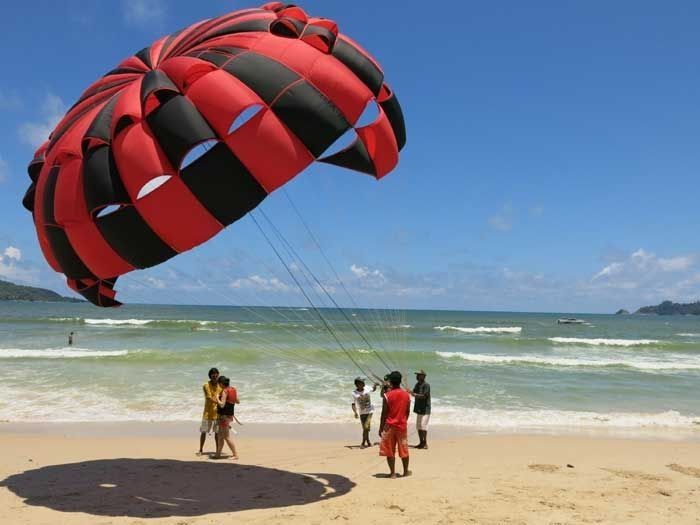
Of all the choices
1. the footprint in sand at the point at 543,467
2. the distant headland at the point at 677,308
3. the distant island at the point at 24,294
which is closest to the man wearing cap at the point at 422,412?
the footprint in sand at the point at 543,467

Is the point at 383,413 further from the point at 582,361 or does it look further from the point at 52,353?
the point at 52,353

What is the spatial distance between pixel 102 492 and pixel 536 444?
627cm

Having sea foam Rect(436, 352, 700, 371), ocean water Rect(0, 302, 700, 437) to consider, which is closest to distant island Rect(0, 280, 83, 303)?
ocean water Rect(0, 302, 700, 437)

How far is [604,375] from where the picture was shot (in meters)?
17.7

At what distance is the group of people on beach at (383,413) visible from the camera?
6.51 metres

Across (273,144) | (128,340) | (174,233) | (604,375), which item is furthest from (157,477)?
(128,340)

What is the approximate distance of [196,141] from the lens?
4.77 m

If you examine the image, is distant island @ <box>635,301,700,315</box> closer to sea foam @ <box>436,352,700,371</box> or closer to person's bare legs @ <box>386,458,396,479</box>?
sea foam @ <box>436,352,700,371</box>

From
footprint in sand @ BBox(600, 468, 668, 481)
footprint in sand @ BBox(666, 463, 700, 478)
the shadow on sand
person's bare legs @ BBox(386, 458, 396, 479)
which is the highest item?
person's bare legs @ BBox(386, 458, 396, 479)

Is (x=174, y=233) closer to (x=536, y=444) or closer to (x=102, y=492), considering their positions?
(x=102, y=492)

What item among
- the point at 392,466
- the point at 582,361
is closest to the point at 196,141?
Answer: the point at 392,466

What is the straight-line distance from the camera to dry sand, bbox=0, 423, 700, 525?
5391 mm

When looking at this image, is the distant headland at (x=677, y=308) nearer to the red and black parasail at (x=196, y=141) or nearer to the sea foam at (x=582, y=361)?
the sea foam at (x=582, y=361)

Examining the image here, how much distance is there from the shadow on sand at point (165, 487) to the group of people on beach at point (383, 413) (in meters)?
0.53
